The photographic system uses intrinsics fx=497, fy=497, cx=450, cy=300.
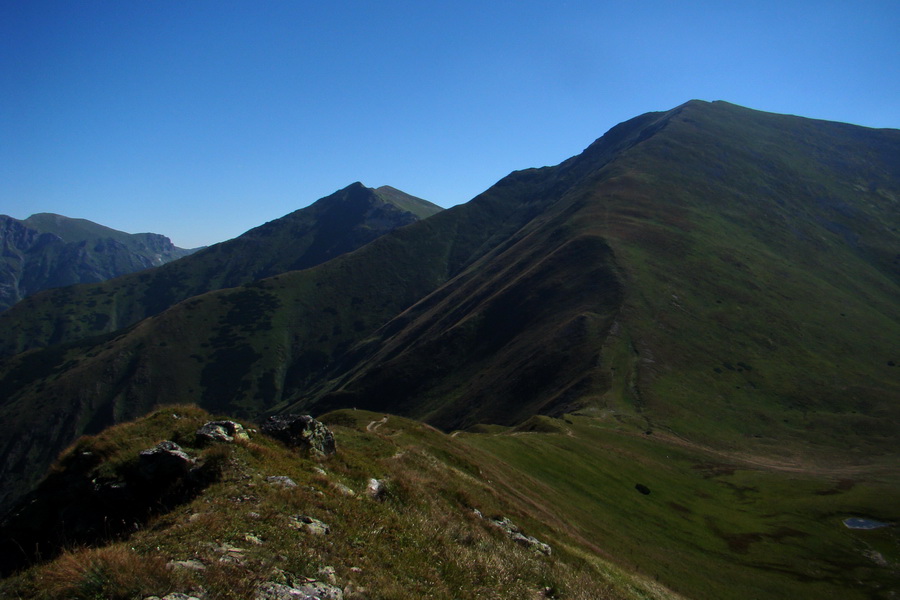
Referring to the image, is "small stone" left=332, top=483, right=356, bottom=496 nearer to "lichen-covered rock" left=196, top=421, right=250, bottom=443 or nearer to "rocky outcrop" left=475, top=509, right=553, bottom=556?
"lichen-covered rock" left=196, top=421, right=250, bottom=443

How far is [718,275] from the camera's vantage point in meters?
152

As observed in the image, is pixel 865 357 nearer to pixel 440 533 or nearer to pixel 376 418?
pixel 376 418

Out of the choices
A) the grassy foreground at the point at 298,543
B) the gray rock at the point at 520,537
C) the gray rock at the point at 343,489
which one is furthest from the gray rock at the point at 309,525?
the gray rock at the point at 520,537

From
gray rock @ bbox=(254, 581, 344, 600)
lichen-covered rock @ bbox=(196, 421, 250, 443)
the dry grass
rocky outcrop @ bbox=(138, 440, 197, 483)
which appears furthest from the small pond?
the dry grass

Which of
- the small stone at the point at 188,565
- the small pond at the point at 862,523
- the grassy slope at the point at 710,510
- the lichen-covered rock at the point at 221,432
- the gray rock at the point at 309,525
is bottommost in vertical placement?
the small pond at the point at 862,523

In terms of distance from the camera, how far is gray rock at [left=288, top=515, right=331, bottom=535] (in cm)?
1398

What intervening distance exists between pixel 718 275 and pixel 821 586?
407 feet

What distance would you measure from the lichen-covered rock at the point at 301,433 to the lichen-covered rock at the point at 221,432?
2.38 metres

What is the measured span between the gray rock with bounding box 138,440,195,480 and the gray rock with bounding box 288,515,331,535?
4.38 m

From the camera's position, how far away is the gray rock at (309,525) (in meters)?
14.0

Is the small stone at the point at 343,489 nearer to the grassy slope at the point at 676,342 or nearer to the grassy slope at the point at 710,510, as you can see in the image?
the grassy slope at the point at 710,510

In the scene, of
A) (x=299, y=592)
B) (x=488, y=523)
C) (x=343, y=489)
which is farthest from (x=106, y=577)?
(x=488, y=523)

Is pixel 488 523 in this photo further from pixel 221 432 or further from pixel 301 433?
pixel 221 432

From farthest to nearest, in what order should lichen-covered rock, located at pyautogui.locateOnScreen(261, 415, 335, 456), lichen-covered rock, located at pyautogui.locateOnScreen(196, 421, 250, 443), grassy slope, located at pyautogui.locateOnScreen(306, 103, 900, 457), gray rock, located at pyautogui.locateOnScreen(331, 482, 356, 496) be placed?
grassy slope, located at pyautogui.locateOnScreen(306, 103, 900, 457) < lichen-covered rock, located at pyautogui.locateOnScreen(261, 415, 335, 456) < gray rock, located at pyautogui.locateOnScreen(331, 482, 356, 496) < lichen-covered rock, located at pyautogui.locateOnScreen(196, 421, 250, 443)
